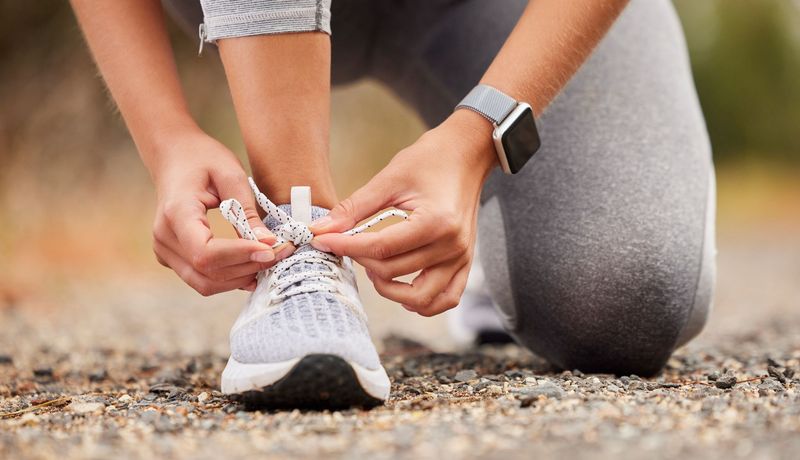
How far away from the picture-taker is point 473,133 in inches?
53.9

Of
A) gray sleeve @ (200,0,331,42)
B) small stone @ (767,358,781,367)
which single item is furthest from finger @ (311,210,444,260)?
small stone @ (767,358,781,367)

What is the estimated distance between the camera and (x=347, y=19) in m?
1.96

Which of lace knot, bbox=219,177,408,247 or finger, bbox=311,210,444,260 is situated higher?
lace knot, bbox=219,177,408,247

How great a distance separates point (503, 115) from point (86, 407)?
30.8 inches

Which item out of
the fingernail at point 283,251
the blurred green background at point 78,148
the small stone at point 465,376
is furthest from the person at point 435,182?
the blurred green background at point 78,148

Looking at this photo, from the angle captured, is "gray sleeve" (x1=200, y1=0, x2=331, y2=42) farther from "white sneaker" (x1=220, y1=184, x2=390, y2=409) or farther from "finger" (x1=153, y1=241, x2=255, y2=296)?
"finger" (x1=153, y1=241, x2=255, y2=296)

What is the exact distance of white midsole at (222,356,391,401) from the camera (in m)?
1.19

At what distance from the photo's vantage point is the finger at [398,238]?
48.1 inches

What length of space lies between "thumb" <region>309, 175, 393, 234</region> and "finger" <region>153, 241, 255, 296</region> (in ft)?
0.48

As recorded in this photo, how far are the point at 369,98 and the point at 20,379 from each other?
477 centimetres

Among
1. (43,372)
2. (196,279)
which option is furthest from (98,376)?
(196,279)

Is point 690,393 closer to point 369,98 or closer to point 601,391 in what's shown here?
point 601,391

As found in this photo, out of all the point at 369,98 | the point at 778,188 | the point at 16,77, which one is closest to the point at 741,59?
the point at 778,188

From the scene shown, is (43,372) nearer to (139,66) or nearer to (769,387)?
(139,66)
